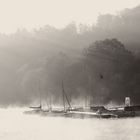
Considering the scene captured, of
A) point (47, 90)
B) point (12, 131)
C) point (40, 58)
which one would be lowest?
point (12, 131)

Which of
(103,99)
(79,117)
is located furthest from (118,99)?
(79,117)

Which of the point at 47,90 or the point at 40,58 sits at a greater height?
the point at 40,58

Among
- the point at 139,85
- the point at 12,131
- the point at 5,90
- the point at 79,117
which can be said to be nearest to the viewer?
the point at 12,131

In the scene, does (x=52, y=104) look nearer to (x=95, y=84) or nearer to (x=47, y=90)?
(x=47, y=90)

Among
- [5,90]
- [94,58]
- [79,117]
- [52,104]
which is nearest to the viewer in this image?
[79,117]

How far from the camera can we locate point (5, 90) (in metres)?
197

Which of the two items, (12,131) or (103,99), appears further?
(103,99)

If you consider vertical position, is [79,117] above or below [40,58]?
below

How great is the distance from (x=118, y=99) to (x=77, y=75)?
16614 millimetres

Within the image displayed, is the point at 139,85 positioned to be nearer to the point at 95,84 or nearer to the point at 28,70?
the point at 95,84

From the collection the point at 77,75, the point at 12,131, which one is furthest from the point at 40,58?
the point at 12,131

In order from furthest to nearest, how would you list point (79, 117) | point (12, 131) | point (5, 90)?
1. point (5, 90)
2. point (79, 117)
3. point (12, 131)

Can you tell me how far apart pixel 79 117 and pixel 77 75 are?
33.5m

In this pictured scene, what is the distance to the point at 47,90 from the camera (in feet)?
583
